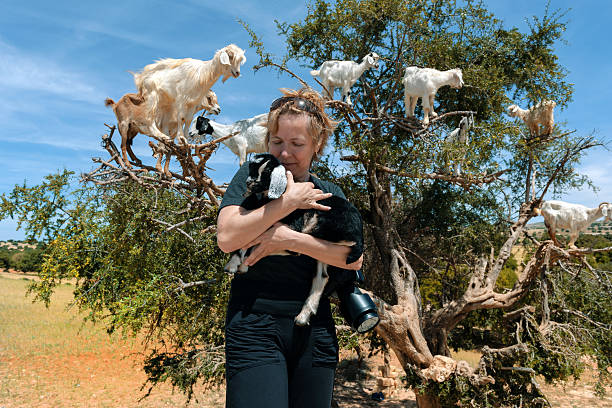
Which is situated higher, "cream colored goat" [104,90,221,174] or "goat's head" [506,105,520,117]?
"goat's head" [506,105,520,117]

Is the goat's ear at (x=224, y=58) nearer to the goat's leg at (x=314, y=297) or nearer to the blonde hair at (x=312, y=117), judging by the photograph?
the blonde hair at (x=312, y=117)

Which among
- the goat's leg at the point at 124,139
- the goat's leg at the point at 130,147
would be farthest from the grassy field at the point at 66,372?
the goat's leg at the point at 124,139

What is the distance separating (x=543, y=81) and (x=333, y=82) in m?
3.60

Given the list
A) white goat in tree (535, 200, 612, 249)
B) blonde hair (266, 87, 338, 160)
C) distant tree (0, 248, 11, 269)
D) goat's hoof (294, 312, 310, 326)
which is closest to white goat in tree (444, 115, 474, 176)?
white goat in tree (535, 200, 612, 249)

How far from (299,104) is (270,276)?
2.52ft

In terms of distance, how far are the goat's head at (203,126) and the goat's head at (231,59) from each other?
1.55 meters

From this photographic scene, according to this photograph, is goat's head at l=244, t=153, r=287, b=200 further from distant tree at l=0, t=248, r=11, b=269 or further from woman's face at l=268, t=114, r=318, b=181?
distant tree at l=0, t=248, r=11, b=269

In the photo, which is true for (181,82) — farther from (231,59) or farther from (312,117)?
(312,117)

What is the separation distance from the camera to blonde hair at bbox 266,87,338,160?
1.72 m

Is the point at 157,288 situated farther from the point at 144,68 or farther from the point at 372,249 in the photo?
the point at 372,249

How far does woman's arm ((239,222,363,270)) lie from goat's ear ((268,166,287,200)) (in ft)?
0.50

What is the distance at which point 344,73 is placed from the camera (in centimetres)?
578

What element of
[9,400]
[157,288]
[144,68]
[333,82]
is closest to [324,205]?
[144,68]

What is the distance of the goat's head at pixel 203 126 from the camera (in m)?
5.02
